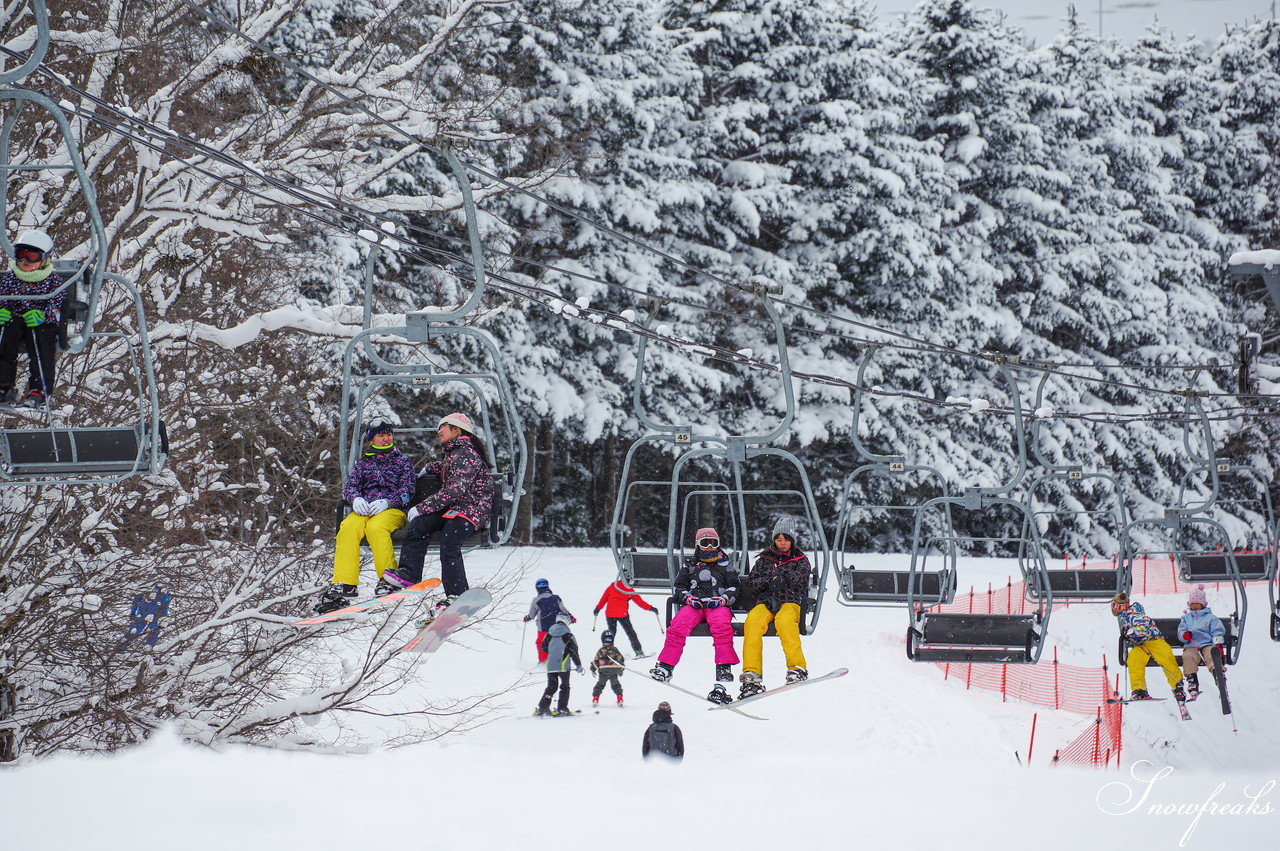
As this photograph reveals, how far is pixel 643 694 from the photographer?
1598 centimetres

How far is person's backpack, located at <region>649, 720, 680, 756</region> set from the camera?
36.9 feet

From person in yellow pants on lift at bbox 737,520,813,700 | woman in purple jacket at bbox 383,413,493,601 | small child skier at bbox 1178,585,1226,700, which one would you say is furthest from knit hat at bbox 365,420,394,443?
small child skier at bbox 1178,585,1226,700

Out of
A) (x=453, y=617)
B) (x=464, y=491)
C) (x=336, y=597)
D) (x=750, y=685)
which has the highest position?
(x=464, y=491)

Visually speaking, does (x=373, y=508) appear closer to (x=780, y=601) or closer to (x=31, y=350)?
(x=31, y=350)

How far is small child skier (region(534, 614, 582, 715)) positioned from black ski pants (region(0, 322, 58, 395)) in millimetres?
8637

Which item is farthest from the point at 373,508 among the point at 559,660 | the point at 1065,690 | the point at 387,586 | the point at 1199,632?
the point at 1065,690

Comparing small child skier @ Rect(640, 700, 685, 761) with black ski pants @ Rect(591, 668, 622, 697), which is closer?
small child skier @ Rect(640, 700, 685, 761)

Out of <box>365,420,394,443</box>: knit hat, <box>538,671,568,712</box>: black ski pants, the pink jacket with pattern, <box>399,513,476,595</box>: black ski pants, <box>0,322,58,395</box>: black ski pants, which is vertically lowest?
<box>538,671,568,712</box>: black ski pants

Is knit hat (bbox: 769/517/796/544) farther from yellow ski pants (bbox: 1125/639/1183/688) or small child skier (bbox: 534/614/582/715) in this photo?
yellow ski pants (bbox: 1125/639/1183/688)

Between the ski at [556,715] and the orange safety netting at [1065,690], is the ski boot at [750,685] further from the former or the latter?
the orange safety netting at [1065,690]

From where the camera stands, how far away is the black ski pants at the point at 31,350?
5.93 meters

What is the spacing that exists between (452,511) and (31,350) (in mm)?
2426

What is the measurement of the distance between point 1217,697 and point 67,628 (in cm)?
1772

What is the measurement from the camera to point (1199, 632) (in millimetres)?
13562
